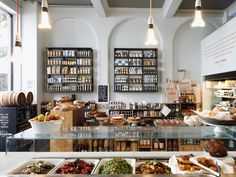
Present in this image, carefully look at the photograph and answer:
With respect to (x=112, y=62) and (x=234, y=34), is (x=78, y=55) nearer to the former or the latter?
(x=112, y=62)

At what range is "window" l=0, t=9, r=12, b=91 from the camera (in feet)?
19.6

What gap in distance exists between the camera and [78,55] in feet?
21.6

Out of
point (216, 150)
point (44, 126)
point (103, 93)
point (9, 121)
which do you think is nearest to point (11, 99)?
point (9, 121)

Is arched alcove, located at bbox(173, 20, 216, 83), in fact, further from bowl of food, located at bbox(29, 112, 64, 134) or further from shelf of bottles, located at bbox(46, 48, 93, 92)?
bowl of food, located at bbox(29, 112, 64, 134)

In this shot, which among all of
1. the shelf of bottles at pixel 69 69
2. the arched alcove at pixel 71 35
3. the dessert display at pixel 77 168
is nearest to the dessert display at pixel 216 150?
the dessert display at pixel 77 168

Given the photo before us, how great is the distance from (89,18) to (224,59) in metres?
4.00

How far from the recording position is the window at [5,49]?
235 inches

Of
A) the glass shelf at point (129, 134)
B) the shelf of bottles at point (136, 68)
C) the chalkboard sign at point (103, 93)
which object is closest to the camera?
the glass shelf at point (129, 134)

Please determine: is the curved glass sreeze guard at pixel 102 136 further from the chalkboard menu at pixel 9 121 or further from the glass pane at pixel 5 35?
the glass pane at pixel 5 35

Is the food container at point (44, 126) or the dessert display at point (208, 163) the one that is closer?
the dessert display at point (208, 163)

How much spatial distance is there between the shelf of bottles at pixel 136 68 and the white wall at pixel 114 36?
28 cm

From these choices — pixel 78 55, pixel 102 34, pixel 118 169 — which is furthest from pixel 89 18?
pixel 118 169

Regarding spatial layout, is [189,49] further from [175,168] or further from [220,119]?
[175,168]

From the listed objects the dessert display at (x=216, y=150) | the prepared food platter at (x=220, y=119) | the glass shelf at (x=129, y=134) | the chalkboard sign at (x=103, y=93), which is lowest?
the dessert display at (x=216, y=150)
